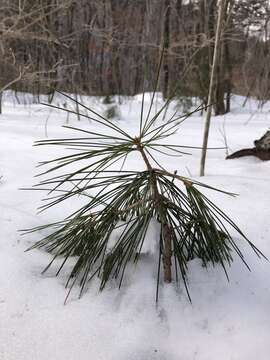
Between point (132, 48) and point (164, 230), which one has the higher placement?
point (132, 48)

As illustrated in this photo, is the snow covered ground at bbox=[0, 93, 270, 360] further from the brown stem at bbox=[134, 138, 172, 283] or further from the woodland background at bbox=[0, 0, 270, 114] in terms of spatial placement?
the woodland background at bbox=[0, 0, 270, 114]

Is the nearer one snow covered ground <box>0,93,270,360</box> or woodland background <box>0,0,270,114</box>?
snow covered ground <box>0,93,270,360</box>

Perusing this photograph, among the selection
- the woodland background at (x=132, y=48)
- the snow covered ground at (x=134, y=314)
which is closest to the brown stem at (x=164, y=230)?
the snow covered ground at (x=134, y=314)

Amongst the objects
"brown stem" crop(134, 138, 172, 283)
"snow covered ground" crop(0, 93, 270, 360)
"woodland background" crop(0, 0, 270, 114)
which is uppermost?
"woodland background" crop(0, 0, 270, 114)

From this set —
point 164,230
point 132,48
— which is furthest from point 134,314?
point 132,48

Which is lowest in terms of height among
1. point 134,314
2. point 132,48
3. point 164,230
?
point 134,314

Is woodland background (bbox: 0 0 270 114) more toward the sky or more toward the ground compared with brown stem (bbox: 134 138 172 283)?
more toward the sky

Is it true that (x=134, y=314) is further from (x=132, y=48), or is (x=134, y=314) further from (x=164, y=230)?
(x=132, y=48)

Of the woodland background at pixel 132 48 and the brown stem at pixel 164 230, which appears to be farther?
the woodland background at pixel 132 48

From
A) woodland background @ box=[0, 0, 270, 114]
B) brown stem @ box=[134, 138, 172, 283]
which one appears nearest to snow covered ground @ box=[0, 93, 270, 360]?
brown stem @ box=[134, 138, 172, 283]

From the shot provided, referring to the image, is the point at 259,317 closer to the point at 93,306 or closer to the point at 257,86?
the point at 93,306

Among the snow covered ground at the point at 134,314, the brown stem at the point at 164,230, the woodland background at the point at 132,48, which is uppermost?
the woodland background at the point at 132,48

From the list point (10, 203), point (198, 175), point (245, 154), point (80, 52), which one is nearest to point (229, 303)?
point (10, 203)

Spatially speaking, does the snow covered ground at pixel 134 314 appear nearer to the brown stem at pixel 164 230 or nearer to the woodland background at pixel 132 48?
the brown stem at pixel 164 230
